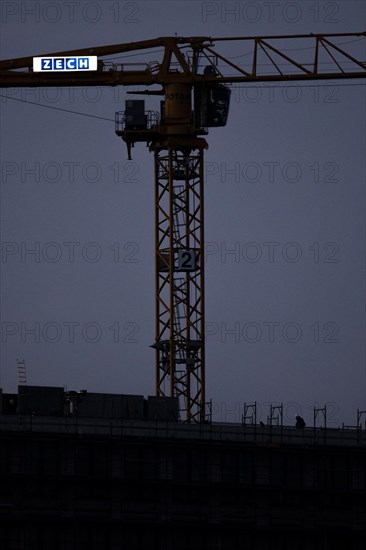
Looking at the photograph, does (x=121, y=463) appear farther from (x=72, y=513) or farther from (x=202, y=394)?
(x=202, y=394)

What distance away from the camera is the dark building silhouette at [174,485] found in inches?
6176

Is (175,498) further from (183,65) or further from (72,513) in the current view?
(183,65)

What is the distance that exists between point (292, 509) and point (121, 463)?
12.5m

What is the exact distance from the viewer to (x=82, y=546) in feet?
512

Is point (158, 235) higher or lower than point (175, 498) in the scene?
higher

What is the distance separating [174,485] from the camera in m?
159

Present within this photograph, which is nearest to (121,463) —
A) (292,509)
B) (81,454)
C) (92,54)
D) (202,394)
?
(81,454)

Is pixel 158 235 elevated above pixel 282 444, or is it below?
above

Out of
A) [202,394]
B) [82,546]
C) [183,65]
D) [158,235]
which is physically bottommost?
[82,546]

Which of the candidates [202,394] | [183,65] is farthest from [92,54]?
[202,394]

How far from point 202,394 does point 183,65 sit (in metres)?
26.3

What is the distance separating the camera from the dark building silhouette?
15688cm

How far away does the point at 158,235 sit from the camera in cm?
18338

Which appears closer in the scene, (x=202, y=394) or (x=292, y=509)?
(x=292, y=509)
